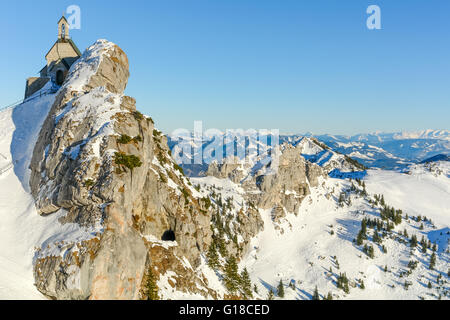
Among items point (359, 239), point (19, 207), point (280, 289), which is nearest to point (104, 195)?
point (19, 207)

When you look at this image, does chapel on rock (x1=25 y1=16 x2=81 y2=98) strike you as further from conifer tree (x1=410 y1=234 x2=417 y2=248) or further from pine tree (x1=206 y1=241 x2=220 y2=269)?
conifer tree (x1=410 y1=234 x2=417 y2=248)

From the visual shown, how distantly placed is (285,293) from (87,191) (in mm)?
108970

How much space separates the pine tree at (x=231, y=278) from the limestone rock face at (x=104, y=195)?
10.7 meters

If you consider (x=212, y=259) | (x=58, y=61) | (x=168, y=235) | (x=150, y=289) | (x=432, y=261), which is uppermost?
(x=58, y=61)

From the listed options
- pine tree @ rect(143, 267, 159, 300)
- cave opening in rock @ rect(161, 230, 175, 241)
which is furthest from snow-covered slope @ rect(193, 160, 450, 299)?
pine tree @ rect(143, 267, 159, 300)

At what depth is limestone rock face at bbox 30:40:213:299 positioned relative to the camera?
35812 millimetres

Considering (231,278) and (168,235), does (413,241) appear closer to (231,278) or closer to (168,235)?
(231,278)

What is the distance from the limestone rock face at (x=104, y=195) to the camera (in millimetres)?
35812

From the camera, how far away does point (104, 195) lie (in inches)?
1598

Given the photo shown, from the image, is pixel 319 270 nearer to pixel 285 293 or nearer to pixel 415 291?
pixel 285 293

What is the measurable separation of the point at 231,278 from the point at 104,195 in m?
39.3

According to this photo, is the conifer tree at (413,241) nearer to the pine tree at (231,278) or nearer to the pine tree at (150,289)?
the pine tree at (231,278)

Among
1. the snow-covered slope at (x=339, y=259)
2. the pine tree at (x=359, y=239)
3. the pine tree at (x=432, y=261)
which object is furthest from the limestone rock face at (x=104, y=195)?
the pine tree at (x=432, y=261)

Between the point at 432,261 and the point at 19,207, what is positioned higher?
the point at 19,207
